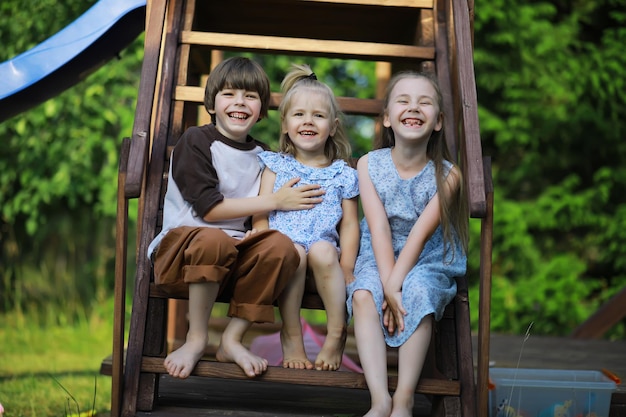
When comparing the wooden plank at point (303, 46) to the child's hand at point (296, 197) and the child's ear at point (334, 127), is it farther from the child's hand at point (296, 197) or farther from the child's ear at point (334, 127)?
the child's hand at point (296, 197)

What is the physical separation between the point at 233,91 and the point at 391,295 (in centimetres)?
93

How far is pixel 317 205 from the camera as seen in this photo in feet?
9.61

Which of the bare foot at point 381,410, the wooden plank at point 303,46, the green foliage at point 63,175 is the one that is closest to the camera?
the bare foot at point 381,410

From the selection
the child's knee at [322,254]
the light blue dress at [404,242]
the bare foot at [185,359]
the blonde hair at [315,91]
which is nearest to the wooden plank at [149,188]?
the bare foot at [185,359]

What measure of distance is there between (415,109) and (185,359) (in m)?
1.17

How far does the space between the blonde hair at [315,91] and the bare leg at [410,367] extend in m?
0.76

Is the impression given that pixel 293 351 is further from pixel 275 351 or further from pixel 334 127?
pixel 275 351

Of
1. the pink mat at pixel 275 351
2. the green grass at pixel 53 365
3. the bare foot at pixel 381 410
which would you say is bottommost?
the green grass at pixel 53 365

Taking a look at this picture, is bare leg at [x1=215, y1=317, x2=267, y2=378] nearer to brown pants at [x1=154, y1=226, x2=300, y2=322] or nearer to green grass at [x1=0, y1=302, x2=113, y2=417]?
brown pants at [x1=154, y1=226, x2=300, y2=322]

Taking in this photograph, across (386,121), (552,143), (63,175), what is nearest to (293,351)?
(386,121)

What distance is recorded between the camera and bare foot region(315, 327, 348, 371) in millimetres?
2723

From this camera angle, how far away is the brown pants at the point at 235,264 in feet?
8.52

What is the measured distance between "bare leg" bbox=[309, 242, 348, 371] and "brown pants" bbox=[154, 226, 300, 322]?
0.32ft

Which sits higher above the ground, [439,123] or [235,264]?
[439,123]
